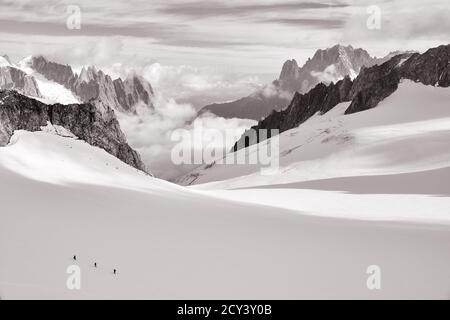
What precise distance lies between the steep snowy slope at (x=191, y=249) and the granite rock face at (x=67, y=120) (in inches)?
1307

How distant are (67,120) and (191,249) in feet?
232

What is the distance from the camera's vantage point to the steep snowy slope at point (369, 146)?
88.9 m

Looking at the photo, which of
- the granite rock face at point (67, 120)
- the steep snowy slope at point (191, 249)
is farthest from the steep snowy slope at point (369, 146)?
the steep snowy slope at point (191, 249)

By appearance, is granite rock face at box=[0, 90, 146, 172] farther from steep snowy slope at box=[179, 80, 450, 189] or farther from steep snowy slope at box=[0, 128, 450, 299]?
steep snowy slope at box=[0, 128, 450, 299]

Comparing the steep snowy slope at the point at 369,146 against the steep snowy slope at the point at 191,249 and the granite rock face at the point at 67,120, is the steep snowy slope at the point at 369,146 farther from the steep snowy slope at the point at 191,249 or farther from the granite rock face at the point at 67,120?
the steep snowy slope at the point at 191,249

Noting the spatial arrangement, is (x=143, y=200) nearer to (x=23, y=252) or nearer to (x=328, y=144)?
(x=23, y=252)

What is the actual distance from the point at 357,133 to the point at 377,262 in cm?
9248

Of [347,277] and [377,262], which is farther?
[377,262]

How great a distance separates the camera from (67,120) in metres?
88.8

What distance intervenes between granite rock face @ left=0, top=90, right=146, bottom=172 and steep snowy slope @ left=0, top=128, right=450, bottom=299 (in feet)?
109

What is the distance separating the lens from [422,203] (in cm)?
4741

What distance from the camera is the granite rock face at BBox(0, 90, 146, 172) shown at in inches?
2921
